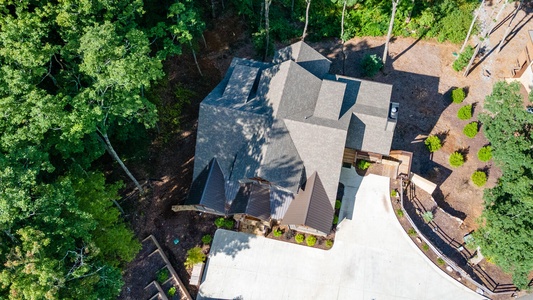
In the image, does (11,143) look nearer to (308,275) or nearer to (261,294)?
(261,294)

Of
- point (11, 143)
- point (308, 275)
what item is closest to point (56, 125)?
point (11, 143)

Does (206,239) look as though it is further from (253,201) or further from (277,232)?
(277,232)

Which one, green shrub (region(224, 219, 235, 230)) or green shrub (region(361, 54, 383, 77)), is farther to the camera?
green shrub (region(361, 54, 383, 77))

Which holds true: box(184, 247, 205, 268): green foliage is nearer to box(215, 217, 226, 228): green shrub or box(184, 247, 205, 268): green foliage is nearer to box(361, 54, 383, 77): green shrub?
box(215, 217, 226, 228): green shrub

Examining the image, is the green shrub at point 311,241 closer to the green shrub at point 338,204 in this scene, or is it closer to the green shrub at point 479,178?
the green shrub at point 338,204

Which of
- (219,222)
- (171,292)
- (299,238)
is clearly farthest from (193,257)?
(299,238)

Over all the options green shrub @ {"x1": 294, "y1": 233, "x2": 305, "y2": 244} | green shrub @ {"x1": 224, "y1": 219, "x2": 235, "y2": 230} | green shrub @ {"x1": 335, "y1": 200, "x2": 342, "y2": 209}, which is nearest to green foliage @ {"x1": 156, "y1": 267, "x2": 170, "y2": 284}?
green shrub @ {"x1": 224, "y1": 219, "x2": 235, "y2": 230}
